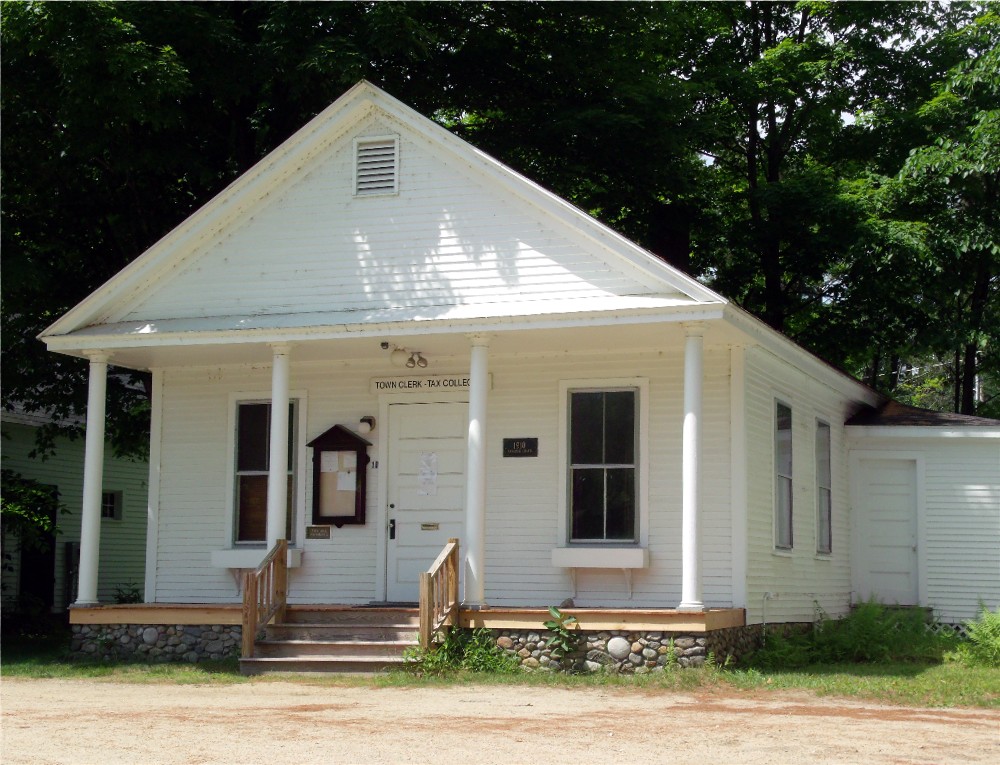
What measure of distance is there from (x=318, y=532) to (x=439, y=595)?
3312 mm

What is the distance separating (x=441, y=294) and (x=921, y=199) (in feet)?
37.7

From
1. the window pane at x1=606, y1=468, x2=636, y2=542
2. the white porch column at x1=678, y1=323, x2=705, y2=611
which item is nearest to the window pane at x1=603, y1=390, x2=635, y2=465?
the window pane at x1=606, y1=468, x2=636, y2=542

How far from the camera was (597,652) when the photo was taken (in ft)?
45.6

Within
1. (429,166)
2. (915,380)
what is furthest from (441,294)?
(915,380)

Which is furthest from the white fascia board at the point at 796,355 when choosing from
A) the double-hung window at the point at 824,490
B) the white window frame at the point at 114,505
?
the white window frame at the point at 114,505

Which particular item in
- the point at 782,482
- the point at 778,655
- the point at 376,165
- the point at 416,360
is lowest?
the point at 778,655

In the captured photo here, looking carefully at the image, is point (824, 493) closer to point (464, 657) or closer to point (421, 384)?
point (421, 384)

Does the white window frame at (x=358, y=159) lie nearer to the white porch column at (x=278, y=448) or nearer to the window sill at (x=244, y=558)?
the white porch column at (x=278, y=448)

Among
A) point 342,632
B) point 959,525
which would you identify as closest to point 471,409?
point 342,632

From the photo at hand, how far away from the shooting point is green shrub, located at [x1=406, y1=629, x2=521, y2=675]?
13.9 m

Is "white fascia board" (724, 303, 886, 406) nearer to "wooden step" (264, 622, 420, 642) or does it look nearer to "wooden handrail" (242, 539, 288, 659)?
"wooden step" (264, 622, 420, 642)

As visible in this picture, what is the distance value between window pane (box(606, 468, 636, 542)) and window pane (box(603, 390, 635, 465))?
0.50 ft

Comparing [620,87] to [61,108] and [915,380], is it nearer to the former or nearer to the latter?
[61,108]

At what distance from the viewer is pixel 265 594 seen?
50.0ft
